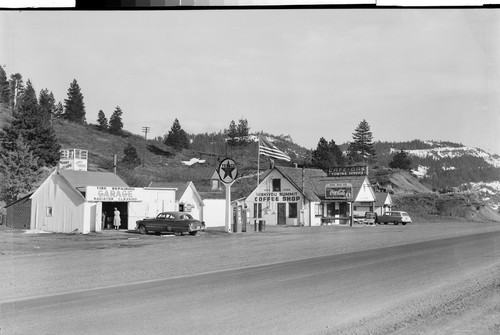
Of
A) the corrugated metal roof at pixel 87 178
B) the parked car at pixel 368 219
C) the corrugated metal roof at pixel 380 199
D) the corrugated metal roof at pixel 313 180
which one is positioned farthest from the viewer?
the corrugated metal roof at pixel 380 199

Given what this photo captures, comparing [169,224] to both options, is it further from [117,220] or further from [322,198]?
[322,198]

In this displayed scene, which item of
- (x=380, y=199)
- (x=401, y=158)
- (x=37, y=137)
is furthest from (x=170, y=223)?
(x=380, y=199)

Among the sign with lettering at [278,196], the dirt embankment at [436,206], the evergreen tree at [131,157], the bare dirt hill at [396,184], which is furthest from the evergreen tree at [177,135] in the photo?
the dirt embankment at [436,206]

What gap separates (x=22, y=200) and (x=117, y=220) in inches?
234

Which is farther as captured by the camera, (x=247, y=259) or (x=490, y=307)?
(x=247, y=259)

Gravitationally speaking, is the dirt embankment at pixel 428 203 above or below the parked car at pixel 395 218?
above

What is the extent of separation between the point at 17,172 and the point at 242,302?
32035 mm

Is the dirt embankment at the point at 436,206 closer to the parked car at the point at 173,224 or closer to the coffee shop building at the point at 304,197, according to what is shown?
the coffee shop building at the point at 304,197

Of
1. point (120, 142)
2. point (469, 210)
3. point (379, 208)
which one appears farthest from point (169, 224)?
point (469, 210)

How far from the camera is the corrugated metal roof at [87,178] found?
99.1 feet

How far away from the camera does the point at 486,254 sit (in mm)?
18422

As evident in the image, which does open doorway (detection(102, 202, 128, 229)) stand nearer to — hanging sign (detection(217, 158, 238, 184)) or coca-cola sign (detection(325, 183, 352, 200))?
hanging sign (detection(217, 158, 238, 184))

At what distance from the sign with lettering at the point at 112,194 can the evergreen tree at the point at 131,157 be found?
21.3 feet

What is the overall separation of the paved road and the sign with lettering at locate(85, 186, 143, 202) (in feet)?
59.5
